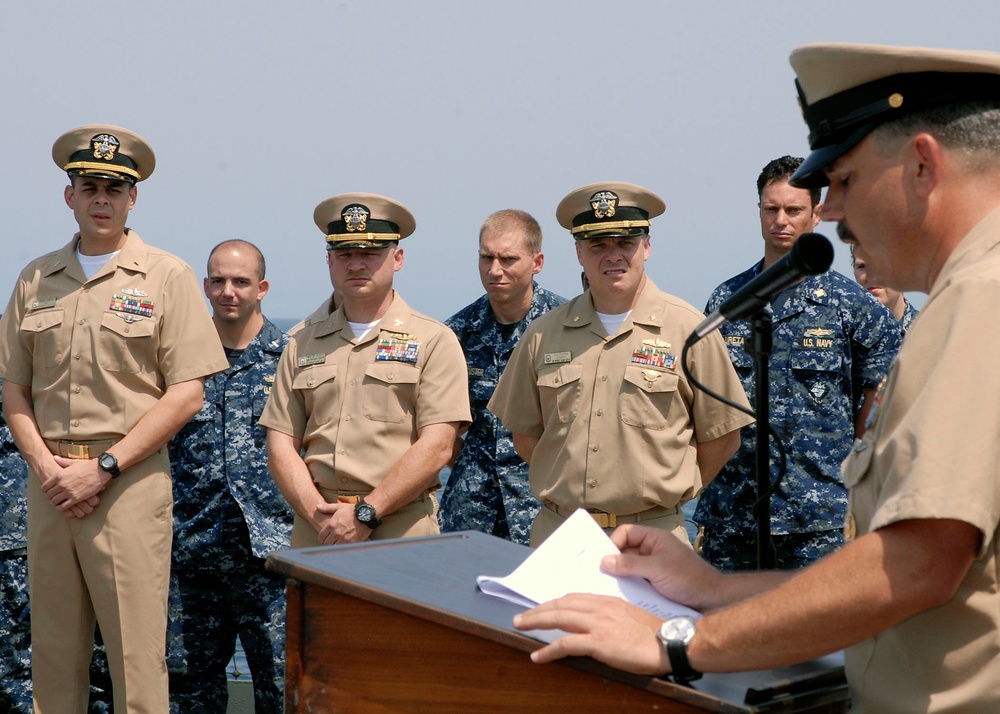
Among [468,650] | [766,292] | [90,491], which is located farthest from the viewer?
[90,491]

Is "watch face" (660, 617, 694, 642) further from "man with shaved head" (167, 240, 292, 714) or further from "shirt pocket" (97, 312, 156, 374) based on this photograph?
"man with shaved head" (167, 240, 292, 714)

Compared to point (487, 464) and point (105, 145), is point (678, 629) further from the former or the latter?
point (105, 145)

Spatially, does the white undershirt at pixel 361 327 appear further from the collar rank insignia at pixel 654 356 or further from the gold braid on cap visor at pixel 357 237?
the collar rank insignia at pixel 654 356

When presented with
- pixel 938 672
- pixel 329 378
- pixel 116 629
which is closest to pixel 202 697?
pixel 116 629

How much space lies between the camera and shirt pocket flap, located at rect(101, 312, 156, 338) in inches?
181

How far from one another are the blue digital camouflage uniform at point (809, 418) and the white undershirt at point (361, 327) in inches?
58.3

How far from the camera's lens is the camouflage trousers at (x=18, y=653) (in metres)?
5.15

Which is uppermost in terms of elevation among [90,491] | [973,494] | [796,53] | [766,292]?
[796,53]

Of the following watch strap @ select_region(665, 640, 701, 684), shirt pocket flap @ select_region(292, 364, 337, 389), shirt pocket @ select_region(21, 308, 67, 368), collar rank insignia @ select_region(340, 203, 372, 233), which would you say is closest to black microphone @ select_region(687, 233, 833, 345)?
watch strap @ select_region(665, 640, 701, 684)

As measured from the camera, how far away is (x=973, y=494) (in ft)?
4.54

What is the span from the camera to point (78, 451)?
178 inches

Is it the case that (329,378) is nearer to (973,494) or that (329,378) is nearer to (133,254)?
(133,254)

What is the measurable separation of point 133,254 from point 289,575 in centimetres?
333

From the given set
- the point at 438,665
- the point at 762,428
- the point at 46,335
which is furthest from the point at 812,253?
the point at 46,335
